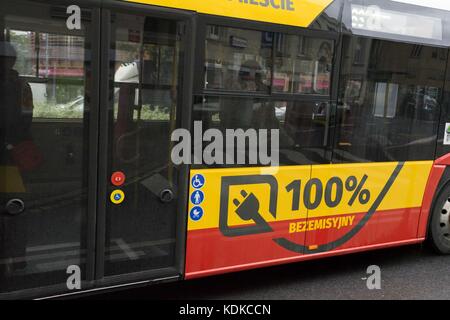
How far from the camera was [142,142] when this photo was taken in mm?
3697

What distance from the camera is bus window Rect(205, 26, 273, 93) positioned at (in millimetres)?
3812

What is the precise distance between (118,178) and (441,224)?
143 inches

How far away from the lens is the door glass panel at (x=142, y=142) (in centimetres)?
355

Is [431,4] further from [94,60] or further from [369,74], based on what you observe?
[94,60]

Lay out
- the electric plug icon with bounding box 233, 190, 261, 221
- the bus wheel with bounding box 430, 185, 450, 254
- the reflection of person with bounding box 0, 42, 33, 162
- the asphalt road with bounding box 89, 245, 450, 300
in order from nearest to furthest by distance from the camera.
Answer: the reflection of person with bounding box 0, 42, 33, 162
the electric plug icon with bounding box 233, 190, 261, 221
the asphalt road with bounding box 89, 245, 450, 300
the bus wheel with bounding box 430, 185, 450, 254

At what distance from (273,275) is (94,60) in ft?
8.91

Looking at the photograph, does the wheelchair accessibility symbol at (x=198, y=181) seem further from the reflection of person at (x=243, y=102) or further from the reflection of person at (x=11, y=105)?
the reflection of person at (x=11, y=105)

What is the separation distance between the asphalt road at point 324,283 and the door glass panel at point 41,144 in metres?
1.01

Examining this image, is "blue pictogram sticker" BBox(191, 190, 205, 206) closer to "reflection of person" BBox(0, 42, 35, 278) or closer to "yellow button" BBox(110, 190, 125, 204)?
"yellow button" BBox(110, 190, 125, 204)

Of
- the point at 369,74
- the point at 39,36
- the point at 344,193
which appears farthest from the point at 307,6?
the point at 39,36

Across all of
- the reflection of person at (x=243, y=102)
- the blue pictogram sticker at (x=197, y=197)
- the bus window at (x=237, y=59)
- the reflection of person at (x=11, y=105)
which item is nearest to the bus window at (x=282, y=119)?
the reflection of person at (x=243, y=102)

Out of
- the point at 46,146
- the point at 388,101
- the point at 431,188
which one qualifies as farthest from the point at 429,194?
the point at 46,146

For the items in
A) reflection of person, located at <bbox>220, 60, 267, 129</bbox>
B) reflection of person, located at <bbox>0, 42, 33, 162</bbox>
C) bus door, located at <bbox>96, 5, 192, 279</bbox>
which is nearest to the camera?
reflection of person, located at <bbox>0, 42, 33, 162</bbox>

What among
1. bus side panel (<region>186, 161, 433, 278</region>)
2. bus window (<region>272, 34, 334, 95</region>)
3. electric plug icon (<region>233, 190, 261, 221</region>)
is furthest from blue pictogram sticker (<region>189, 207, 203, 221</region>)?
bus window (<region>272, 34, 334, 95</region>)
